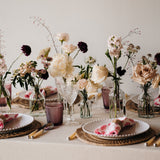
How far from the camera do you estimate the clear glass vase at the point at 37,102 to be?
1.75m

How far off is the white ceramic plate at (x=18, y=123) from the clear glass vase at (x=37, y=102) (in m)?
0.16

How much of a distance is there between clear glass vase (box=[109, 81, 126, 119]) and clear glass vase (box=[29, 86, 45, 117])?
1.49 ft

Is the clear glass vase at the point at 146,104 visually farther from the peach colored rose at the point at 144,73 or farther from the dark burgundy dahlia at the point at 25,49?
the dark burgundy dahlia at the point at 25,49

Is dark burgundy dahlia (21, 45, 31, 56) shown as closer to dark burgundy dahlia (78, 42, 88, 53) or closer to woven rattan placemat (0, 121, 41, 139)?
dark burgundy dahlia (78, 42, 88, 53)

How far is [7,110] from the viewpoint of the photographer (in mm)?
1881

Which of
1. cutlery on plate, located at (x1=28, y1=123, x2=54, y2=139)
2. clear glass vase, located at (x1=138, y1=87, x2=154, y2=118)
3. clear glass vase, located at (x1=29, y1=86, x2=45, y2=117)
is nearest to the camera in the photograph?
cutlery on plate, located at (x1=28, y1=123, x2=54, y2=139)

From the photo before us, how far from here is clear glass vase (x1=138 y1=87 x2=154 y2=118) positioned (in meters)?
1.61

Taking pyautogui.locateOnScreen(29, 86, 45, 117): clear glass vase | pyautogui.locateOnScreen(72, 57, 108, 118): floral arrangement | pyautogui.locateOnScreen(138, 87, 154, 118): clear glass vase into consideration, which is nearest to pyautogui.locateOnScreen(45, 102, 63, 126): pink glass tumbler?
pyautogui.locateOnScreen(72, 57, 108, 118): floral arrangement

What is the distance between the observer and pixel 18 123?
1514 mm

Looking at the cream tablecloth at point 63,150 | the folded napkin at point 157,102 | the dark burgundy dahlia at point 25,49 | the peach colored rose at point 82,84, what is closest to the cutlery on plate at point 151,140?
the cream tablecloth at point 63,150
